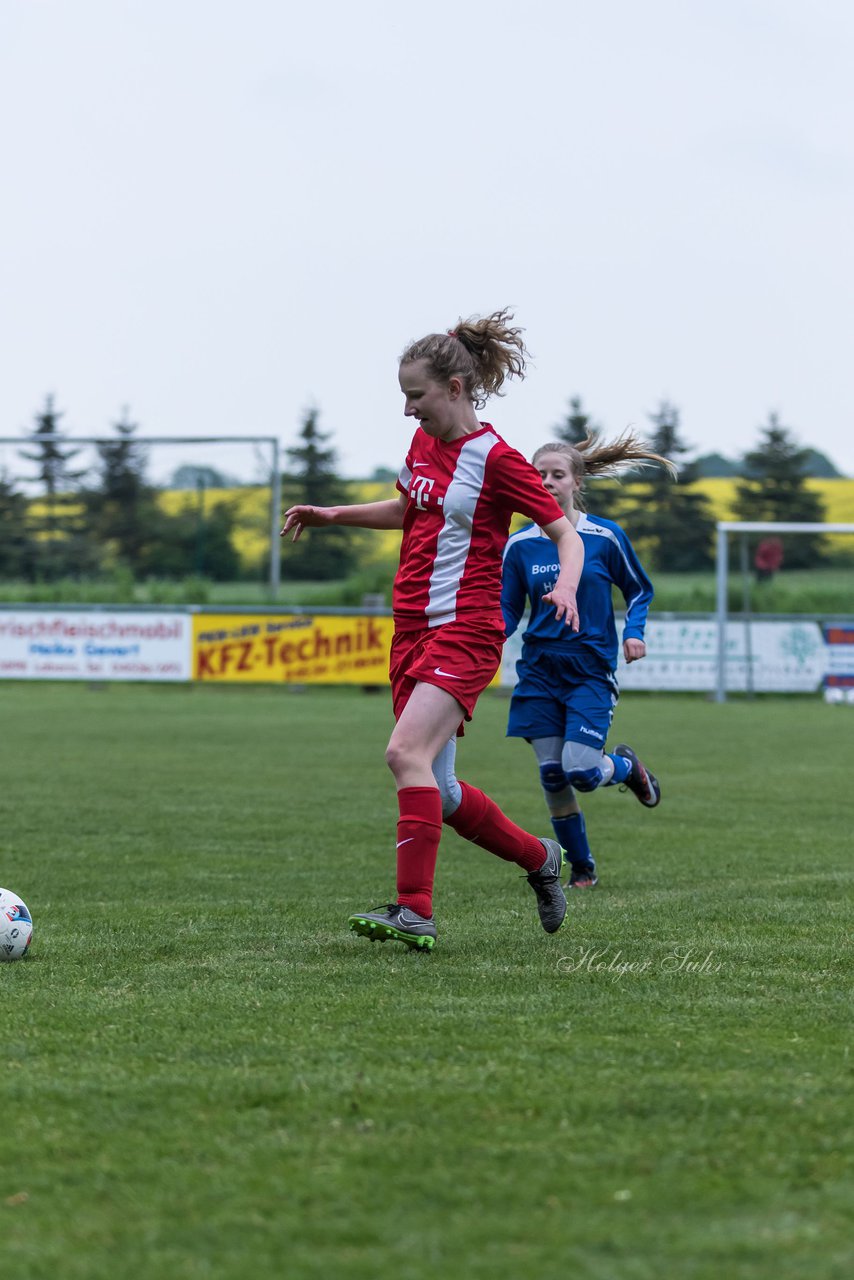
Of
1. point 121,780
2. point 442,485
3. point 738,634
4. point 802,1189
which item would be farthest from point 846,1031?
point 738,634

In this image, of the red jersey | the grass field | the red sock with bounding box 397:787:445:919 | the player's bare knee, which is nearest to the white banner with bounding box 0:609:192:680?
the grass field

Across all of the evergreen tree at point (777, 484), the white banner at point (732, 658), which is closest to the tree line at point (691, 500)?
the evergreen tree at point (777, 484)

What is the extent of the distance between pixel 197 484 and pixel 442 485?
982 inches

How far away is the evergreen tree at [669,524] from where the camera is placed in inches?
1249

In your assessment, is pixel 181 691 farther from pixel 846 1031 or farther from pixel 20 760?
pixel 846 1031

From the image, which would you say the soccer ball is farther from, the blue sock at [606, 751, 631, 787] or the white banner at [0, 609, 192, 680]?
the white banner at [0, 609, 192, 680]

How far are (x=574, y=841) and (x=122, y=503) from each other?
79.2 ft

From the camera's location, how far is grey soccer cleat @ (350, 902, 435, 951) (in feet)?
15.5

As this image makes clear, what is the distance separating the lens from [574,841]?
675 centimetres

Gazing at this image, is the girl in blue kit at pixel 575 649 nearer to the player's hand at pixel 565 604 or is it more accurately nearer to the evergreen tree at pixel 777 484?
the player's hand at pixel 565 604

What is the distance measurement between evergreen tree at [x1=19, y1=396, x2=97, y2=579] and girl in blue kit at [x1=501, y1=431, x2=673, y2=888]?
22.6 meters

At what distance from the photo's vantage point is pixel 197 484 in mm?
29453

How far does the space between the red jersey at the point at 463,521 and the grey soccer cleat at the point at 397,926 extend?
2.94 feet

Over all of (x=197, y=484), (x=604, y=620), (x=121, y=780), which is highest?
(x=197, y=484)
